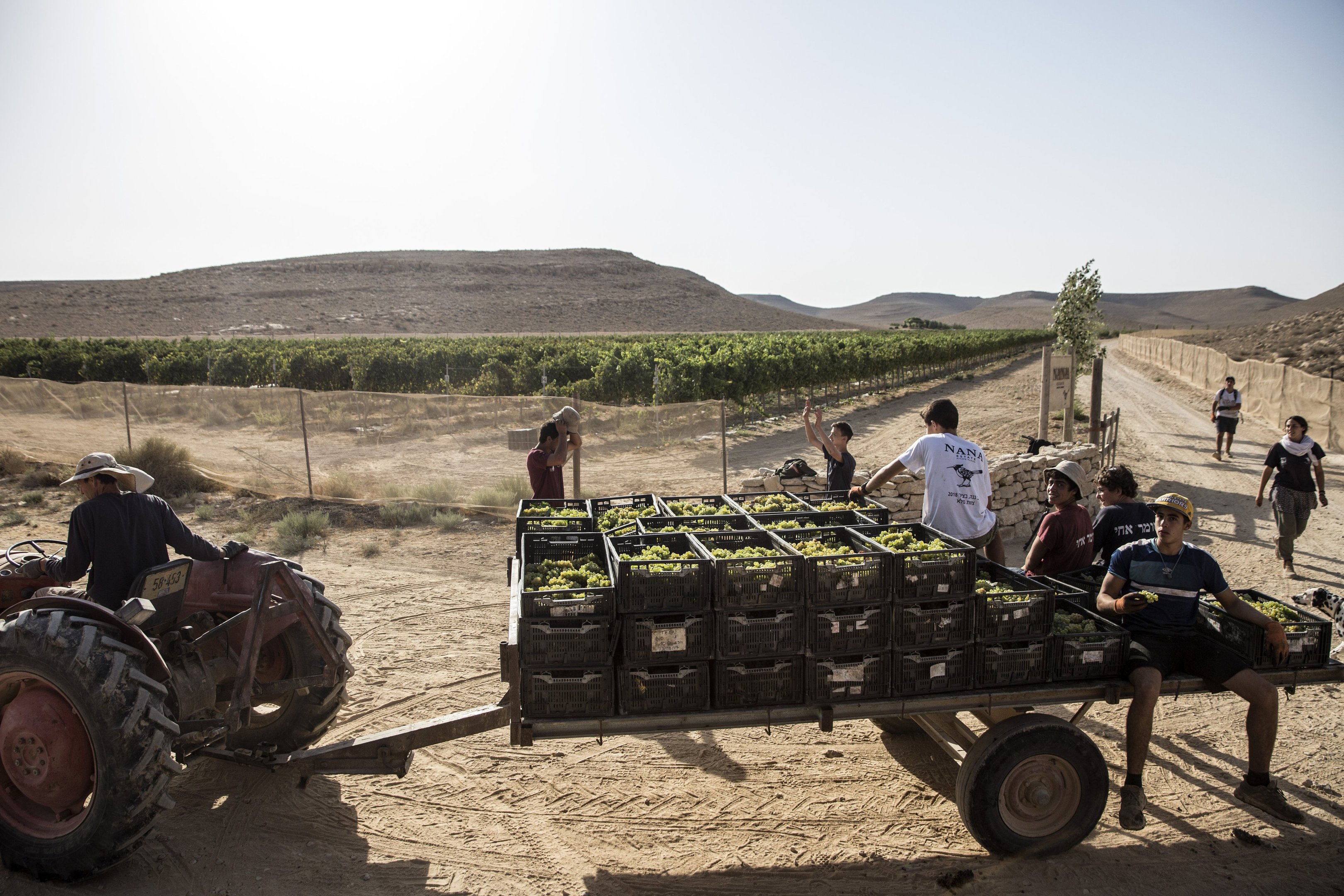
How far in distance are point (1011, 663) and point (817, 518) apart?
1722mm

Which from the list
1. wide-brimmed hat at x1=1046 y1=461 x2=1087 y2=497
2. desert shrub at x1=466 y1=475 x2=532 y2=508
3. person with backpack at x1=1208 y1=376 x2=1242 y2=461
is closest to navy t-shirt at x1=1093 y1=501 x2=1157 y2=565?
wide-brimmed hat at x1=1046 y1=461 x2=1087 y2=497

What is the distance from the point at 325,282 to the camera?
12369 centimetres

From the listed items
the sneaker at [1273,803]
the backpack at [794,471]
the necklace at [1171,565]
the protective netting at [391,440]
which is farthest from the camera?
the protective netting at [391,440]

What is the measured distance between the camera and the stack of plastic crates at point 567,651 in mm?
4137

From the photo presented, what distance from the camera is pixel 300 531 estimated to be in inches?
453

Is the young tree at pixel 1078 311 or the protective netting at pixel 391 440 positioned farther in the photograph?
the young tree at pixel 1078 311

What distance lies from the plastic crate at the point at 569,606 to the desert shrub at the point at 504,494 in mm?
8670

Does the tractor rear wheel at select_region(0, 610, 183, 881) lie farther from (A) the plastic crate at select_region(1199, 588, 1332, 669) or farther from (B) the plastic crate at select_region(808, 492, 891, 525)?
(A) the plastic crate at select_region(1199, 588, 1332, 669)

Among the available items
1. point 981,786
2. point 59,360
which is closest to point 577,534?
point 981,786

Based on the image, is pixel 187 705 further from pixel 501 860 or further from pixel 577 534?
pixel 577 534

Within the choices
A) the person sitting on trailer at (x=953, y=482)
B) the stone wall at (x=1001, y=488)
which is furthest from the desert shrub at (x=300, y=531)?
the person sitting on trailer at (x=953, y=482)

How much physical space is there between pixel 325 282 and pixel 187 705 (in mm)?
132136

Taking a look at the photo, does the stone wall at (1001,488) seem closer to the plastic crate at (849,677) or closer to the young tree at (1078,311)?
the plastic crate at (849,677)

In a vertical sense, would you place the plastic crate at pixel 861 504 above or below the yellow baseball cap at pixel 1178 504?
below
